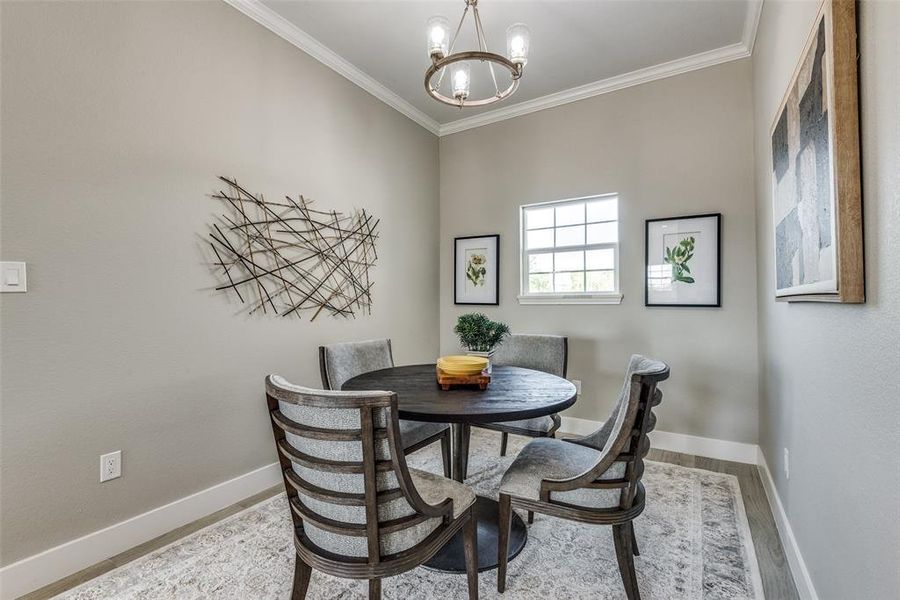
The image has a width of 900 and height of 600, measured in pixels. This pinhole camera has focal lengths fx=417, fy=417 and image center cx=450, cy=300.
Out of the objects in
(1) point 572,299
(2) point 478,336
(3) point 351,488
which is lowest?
(3) point 351,488

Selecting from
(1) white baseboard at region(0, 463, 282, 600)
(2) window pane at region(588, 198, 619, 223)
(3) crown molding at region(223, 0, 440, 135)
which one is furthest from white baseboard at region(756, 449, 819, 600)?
(3) crown molding at region(223, 0, 440, 135)

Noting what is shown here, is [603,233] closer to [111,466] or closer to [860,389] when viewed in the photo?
[860,389]

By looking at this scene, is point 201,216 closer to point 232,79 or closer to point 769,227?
point 232,79

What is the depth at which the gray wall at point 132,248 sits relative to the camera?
65.4 inches

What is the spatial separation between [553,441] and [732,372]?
181 cm

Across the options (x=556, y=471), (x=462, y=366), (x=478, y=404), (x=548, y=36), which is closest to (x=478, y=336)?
(x=462, y=366)

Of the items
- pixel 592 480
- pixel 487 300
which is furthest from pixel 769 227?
pixel 487 300

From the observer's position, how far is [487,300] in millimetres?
3930

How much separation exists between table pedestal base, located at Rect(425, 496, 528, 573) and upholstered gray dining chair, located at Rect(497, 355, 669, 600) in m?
0.18

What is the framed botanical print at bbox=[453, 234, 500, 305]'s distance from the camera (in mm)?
3896

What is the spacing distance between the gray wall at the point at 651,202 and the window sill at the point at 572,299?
0.17ft

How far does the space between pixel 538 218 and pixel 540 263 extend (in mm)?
409

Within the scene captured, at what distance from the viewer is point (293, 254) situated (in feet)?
8.93

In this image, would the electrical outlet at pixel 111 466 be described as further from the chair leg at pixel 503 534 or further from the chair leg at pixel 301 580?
the chair leg at pixel 503 534
